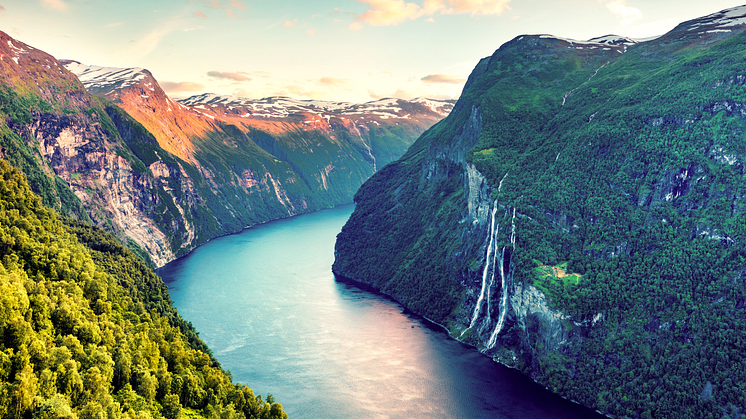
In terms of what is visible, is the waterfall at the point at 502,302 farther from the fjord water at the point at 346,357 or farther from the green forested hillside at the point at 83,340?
the green forested hillside at the point at 83,340

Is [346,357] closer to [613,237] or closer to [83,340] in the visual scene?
[83,340]

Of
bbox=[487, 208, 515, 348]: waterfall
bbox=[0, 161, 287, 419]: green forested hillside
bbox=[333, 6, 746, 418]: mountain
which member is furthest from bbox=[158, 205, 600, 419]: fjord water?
bbox=[0, 161, 287, 419]: green forested hillside

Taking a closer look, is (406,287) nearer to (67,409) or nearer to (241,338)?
(241,338)

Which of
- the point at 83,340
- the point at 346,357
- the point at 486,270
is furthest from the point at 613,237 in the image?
the point at 83,340

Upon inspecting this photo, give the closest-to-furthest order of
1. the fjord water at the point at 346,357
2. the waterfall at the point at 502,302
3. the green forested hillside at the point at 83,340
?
the green forested hillside at the point at 83,340 < the fjord water at the point at 346,357 < the waterfall at the point at 502,302

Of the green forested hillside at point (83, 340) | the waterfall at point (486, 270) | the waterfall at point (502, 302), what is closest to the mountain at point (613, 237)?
the waterfall at point (502, 302)

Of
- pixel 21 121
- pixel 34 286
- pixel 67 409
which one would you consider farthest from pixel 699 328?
pixel 21 121

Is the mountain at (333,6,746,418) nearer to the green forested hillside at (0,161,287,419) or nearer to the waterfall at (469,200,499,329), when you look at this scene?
the waterfall at (469,200,499,329)
